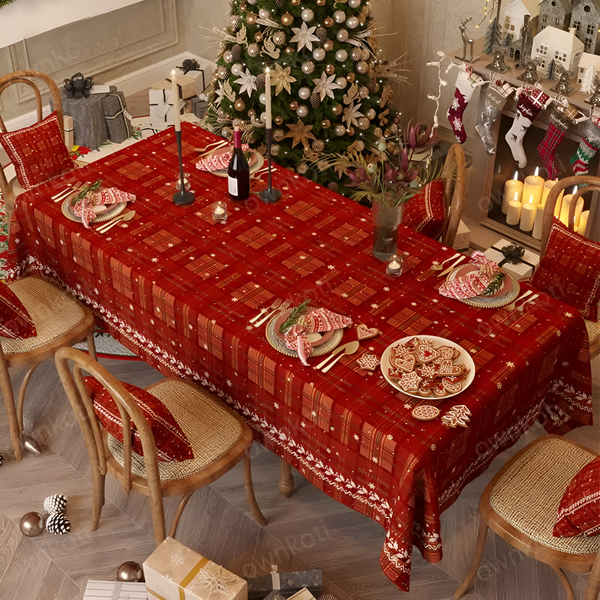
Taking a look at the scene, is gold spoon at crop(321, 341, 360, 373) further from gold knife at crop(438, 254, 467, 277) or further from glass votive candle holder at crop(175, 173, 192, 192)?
glass votive candle holder at crop(175, 173, 192, 192)

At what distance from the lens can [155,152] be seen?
3.11 metres

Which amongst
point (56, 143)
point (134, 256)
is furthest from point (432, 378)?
point (56, 143)

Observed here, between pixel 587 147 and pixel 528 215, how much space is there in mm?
630

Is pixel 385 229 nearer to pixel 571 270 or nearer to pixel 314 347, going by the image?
pixel 314 347

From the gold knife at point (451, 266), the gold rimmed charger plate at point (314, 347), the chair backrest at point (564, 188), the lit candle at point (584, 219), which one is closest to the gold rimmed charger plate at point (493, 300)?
the gold knife at point (451, 266)

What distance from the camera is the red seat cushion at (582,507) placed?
6.16 feet

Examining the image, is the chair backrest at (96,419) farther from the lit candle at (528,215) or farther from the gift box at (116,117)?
the gift box at (116,117)

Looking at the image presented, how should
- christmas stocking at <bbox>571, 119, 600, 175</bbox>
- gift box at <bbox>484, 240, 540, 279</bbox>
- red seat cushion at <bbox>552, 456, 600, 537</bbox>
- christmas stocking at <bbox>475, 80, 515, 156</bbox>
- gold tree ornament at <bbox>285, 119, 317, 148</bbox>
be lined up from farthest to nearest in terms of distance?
1. gold tree ornament at <bbox>285, 119, 317, 148</bbox>
2. christmas stocking at <bbox>475, 80, 515, 156</bbox>
3. gift box at <bbox>484, 240, 540, 279</bbox>
4. christmas stocking at <bbox>571, 119, 600, 175</bbox>
5. red seat cushion at <bbox>552, 456, 600, 537</bbox>

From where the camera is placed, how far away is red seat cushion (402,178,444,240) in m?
2.79

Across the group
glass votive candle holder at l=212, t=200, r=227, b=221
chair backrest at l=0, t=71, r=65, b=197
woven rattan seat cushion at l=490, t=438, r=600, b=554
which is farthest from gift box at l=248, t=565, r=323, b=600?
chair backrest at l=0, t=71, r=65, b=197

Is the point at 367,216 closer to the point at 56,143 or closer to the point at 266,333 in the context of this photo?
the point at 266,333

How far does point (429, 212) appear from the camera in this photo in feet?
9.15

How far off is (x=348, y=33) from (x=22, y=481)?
2.42m

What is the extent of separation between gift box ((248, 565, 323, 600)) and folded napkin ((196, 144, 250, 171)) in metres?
1.50
